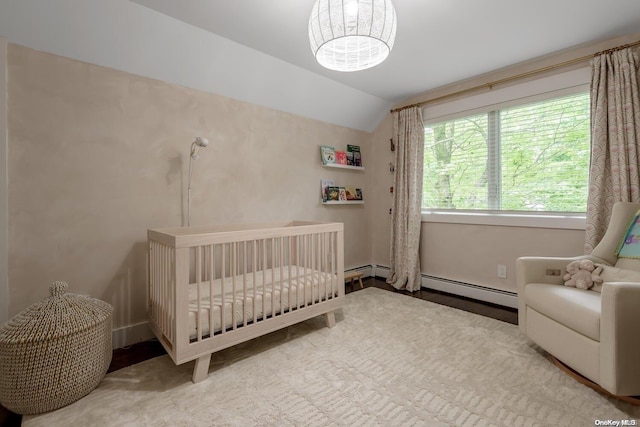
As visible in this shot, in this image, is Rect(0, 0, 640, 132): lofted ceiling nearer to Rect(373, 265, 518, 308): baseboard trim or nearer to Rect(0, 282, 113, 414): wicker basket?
Rect(0, 282, 113, 414): wicker basket

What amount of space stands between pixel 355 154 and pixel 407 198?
86cm

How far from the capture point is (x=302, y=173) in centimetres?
312

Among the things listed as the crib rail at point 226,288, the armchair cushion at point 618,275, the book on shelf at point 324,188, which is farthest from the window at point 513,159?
the crib rail at point 226,288

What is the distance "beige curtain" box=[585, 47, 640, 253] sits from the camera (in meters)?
2.05

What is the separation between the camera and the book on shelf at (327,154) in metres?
3.25

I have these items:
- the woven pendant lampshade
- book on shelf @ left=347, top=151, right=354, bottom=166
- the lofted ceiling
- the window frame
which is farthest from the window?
the woven pendant lampshade

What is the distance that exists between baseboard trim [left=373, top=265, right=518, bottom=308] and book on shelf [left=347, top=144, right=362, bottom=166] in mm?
1579

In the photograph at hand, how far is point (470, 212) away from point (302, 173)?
1.85 metres

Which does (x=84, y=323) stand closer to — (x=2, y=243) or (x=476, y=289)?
(x=2, y=243)

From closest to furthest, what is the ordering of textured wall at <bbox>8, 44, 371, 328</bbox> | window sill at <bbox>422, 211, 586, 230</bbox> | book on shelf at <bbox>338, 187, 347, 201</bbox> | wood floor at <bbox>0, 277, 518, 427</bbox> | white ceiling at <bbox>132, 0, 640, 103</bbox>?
wood floor at <bbox>0, 277, 518, 427</bbox> < textured wall at <bbox>8, 44, 371, 328</bbox> < white ceiling at <bbox>132, 0, 640, 103</bbox> < window sill at <bbox>422, 211, 586, 230</bbox> < book on shelf at <bbox>338, 187, 347, 201</bbox>

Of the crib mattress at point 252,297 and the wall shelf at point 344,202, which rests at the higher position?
the wall shelf at point 344,202

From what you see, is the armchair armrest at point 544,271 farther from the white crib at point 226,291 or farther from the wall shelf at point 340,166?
the wall shelf at point 340,166

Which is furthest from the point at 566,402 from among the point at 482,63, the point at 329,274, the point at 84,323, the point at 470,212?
the point at 482,63

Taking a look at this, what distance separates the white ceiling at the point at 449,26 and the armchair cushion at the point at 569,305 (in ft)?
5.87
